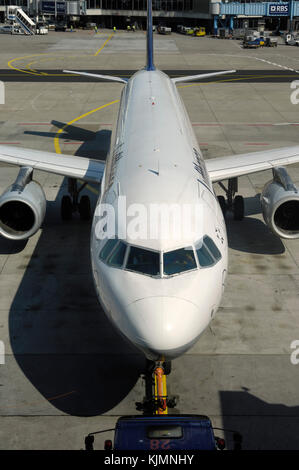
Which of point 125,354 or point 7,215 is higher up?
point 7,215

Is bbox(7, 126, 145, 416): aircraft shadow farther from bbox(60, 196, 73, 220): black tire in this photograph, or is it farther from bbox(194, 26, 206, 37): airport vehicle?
bbox(194, 26, 206, 37): airport vehicle

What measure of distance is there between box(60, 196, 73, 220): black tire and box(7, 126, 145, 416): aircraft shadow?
2.31m

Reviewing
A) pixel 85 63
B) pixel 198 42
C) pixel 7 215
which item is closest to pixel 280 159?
pixel 7 215

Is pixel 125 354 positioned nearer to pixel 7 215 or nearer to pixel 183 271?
pixel 183 271

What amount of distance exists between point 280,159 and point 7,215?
9.63 metres

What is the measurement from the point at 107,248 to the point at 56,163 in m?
8.67

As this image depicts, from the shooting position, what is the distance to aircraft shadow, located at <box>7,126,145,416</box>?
37.4 ft

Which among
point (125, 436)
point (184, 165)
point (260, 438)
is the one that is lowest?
point (260, 438)

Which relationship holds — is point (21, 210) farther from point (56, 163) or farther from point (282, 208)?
point (282, 208)

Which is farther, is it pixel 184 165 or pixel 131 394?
pixel 184 165

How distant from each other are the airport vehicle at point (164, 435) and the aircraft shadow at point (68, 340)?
1405mm

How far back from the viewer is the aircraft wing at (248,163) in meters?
18.2

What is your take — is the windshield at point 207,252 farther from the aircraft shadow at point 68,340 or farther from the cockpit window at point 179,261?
the aircraft shadow at point 68,340

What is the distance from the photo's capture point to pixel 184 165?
13336 millimetres
